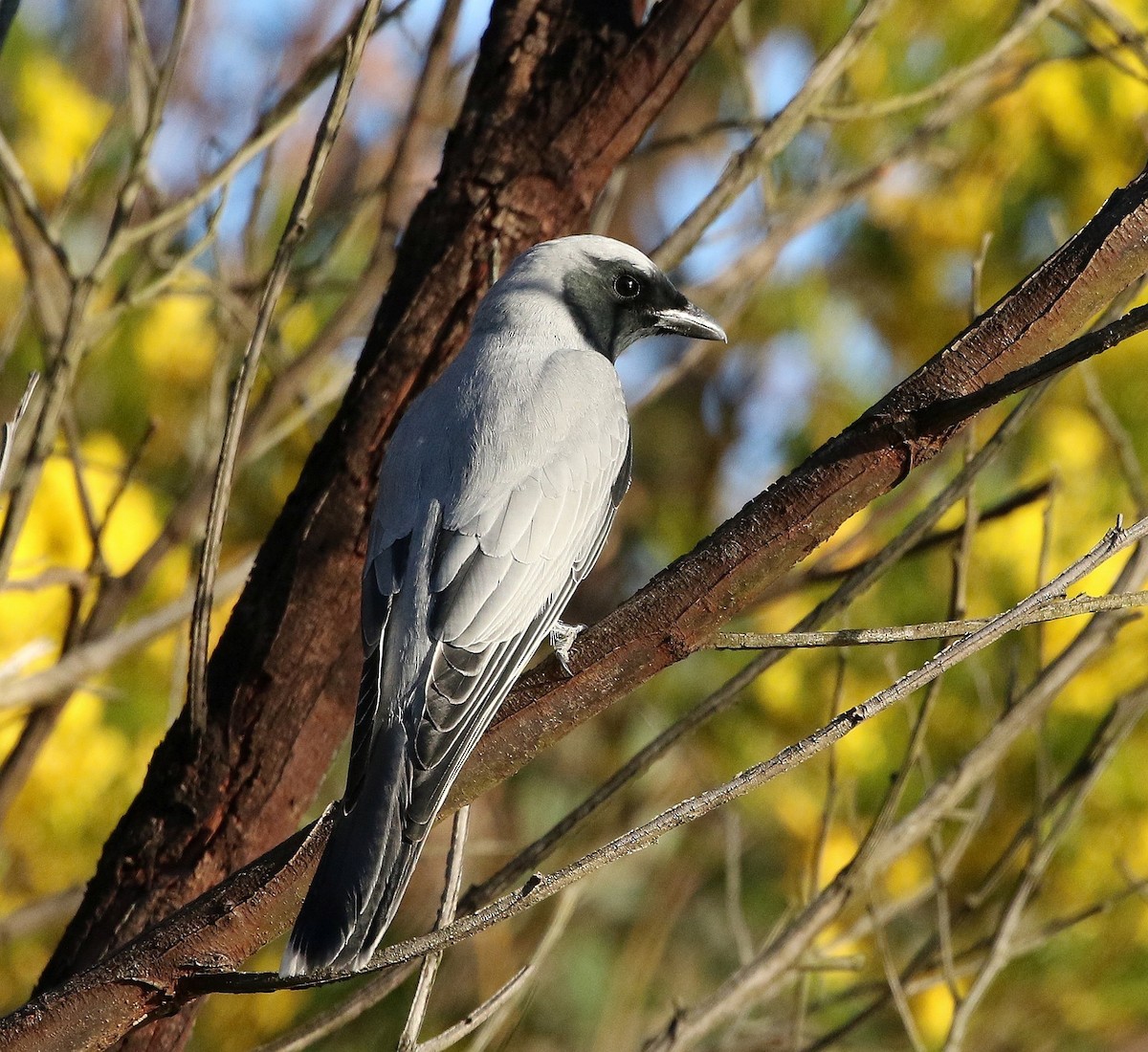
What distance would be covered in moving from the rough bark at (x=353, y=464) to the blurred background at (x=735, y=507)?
0.97 ft

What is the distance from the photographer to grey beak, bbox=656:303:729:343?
3.21 m

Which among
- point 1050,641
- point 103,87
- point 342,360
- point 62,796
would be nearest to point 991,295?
→ point 1050,641

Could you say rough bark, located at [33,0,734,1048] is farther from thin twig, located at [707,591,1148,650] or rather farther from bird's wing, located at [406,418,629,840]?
thin twig, located at [707,591,1148,650]

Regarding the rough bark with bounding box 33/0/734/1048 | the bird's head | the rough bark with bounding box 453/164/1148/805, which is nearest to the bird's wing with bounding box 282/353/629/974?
the rough bark with bounding box 33/0/734/1048

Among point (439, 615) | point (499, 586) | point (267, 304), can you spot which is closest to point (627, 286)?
point (499, 586)

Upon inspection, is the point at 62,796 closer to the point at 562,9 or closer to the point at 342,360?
the point at 342,360

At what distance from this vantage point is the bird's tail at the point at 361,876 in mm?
1849

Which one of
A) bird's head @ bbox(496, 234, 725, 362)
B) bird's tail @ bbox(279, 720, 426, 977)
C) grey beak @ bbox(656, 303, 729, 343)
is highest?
bird's head @ bbox(496, 234, 725, 362)

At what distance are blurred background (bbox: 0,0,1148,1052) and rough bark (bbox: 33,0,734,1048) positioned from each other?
0.97 feet

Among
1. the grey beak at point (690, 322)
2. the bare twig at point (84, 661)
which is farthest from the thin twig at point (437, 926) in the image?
the grey beak at point (690, 322)

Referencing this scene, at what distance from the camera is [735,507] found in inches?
231

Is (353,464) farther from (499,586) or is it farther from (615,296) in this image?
(615,296)

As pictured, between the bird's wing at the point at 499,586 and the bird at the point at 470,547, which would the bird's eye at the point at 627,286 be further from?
the bird's wing at the point at 499,586

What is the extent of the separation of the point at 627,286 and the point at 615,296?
0.04m
